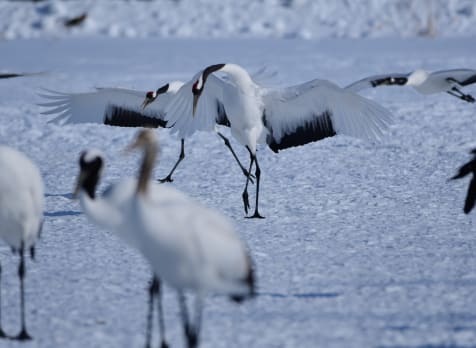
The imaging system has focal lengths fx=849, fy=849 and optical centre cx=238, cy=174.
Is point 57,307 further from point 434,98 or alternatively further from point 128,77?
point 128,77

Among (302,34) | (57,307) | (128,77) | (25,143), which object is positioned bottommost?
(57,307)

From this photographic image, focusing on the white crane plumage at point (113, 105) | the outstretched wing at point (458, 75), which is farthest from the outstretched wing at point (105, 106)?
the outstretched wing at point (458, 75)

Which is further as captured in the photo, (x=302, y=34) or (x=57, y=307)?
(x=302, y=34)

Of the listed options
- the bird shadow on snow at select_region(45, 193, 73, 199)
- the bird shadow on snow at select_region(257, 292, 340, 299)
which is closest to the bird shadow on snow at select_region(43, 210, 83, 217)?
the bird shadow on snow at select_region(45, 193, 73, 199)

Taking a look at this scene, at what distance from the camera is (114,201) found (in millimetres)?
3521

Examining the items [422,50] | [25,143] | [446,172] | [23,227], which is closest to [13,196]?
[23,227]

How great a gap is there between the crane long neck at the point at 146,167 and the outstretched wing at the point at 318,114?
2810 mm

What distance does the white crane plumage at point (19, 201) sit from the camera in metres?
3.92

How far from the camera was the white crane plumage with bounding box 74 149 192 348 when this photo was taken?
3.46m

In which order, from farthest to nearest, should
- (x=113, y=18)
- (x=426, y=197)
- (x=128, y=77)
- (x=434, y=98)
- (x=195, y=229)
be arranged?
1. (x=113, y=18)
2. (x=128, y=77)
3. (x=434, y=98)
4. (x=426, y=197)
5. (x=195, y=229)

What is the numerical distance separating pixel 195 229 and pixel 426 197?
145 inches

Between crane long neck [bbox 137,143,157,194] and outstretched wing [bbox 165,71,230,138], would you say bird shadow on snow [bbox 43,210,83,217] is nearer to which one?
outstretched wing [bbox 165,71,230,138]

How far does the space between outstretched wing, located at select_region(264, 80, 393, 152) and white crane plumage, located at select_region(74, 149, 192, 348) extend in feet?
8.75

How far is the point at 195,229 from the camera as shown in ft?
10.8
